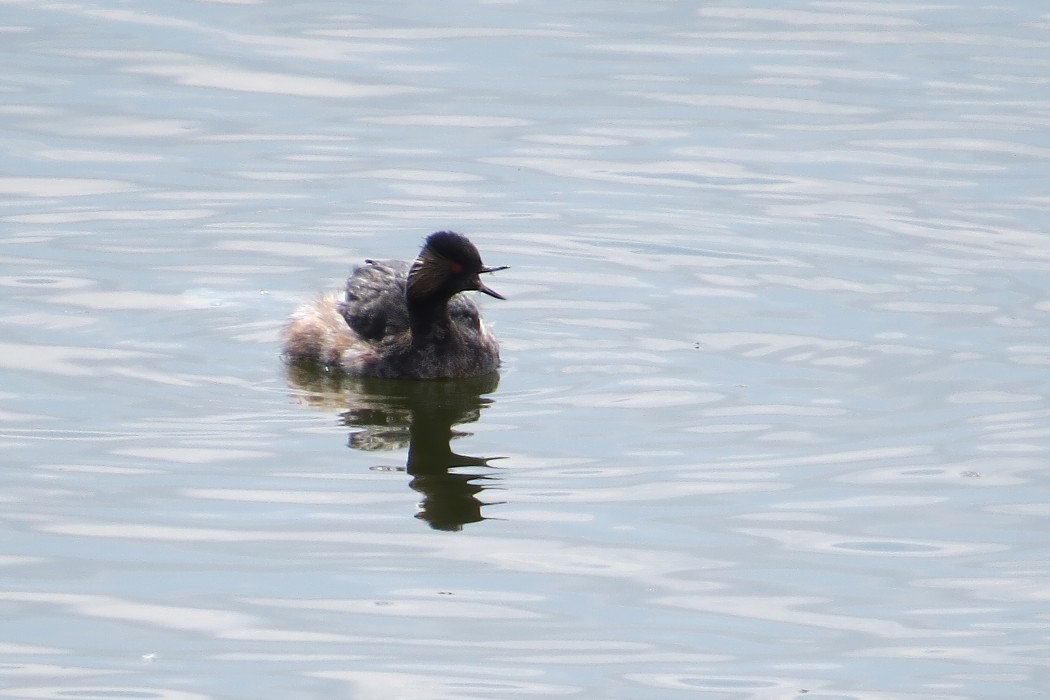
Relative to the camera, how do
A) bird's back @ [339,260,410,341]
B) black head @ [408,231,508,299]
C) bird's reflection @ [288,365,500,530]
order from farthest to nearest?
bird's back @ [339,260,410,341] → black head @ [408,231,508,299] → bird's reflection @ [288,365,500,530]

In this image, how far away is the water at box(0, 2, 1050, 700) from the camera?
8.91 meters

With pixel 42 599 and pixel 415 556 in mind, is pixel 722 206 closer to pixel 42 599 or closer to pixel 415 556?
pixel 415 556

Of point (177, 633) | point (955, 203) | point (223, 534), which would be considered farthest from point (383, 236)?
point (177, 633)

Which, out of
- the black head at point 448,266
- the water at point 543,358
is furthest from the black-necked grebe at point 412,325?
the water at point 543,358

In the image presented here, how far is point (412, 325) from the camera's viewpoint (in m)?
13.3

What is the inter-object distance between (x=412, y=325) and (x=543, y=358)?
833 millimetres

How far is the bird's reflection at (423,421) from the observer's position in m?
10.5

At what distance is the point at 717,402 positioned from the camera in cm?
1202

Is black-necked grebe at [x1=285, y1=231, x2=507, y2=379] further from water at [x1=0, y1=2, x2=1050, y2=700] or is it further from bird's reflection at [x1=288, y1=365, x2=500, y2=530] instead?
water at [x1=0, y1=2, x2=1050, y2=700]

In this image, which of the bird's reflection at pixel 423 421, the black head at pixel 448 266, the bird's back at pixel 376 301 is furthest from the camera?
the bird's back at pixel 376 301

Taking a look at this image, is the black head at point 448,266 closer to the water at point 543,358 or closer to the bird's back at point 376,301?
the bird's back at point 376,301

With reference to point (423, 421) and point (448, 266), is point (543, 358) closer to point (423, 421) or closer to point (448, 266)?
point (448, 266)

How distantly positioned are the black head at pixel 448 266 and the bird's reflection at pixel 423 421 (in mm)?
566

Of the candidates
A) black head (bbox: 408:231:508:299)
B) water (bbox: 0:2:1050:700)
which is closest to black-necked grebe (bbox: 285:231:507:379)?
black head (bbox: 408:231:508:299)
